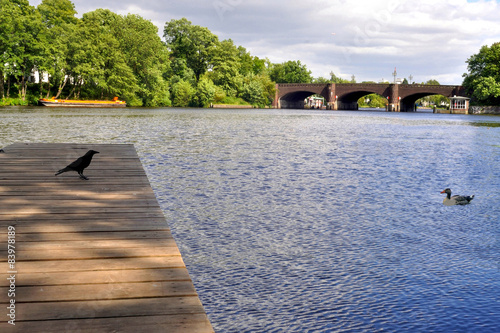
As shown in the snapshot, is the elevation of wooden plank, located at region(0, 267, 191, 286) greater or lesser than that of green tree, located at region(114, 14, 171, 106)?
lesser

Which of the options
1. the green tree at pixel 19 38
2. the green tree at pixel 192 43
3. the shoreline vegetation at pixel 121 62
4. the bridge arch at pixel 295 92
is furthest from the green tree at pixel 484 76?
the green tree at pixel 19 38

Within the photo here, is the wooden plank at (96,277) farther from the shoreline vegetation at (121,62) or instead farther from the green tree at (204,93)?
the green tree at (204,93)

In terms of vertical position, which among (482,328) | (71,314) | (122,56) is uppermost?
(122,56)

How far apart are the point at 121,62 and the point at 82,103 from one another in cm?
940

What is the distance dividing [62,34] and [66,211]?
7101 cm

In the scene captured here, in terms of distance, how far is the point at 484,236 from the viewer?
29.6ft

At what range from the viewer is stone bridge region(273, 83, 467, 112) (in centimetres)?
10004

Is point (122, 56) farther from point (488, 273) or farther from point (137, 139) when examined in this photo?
point (488, 273)

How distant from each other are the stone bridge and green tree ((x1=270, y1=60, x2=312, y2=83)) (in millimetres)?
7790

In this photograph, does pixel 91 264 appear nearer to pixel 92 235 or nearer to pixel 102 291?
pixel 102 291

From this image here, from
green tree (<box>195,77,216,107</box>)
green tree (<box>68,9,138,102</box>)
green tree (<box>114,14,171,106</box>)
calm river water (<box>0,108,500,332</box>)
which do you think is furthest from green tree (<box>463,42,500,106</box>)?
calm river water (<box>0,108,500,332</box>)

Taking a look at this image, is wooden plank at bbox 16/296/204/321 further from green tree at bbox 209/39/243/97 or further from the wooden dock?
green tree at bbox 209/39/243/97

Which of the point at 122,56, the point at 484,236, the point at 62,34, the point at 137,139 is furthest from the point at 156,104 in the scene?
the point at 484,236

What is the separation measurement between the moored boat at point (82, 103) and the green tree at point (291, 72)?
6943cm
